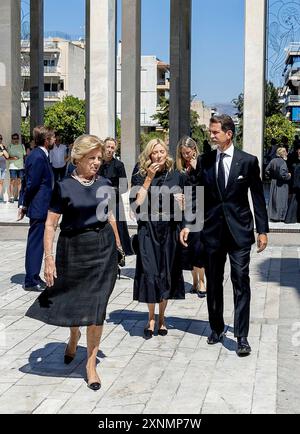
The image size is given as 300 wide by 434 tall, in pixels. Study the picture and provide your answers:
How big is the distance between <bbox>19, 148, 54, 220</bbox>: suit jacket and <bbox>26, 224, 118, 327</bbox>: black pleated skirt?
12.3ft

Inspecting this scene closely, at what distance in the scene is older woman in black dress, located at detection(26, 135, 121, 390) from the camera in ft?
19.2

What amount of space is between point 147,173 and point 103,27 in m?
13.7

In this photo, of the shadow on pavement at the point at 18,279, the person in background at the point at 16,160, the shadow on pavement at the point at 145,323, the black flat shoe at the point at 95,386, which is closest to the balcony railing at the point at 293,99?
the person in background at the point at 16,160

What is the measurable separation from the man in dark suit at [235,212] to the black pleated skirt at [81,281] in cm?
132

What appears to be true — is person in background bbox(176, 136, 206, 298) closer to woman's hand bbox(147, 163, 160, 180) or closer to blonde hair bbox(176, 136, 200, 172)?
blonde hair bbox(176, 136, 200, 172)

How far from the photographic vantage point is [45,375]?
6156mm

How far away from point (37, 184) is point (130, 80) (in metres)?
13.9

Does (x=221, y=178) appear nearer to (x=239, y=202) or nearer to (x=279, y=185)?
(x=239, y=202)

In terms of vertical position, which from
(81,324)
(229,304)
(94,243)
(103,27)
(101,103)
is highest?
(103,27)

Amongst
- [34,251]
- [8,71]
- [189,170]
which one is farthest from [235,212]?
[8,71]

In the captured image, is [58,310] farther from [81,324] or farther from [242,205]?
[242,205]

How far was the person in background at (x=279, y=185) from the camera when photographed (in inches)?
717

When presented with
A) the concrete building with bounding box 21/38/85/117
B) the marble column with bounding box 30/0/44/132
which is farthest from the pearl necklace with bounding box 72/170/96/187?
the concrete building with bounding box 21/38/85/117
